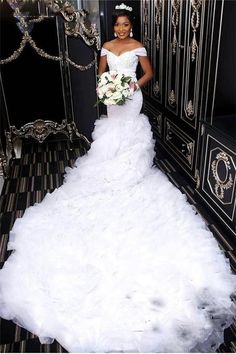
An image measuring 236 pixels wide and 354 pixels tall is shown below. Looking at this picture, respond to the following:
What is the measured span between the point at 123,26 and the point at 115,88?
618mm

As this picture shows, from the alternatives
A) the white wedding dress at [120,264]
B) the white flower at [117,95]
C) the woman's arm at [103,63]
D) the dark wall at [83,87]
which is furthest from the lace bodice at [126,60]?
the dark wall at [83,87]

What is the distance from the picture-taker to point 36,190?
3.46 m

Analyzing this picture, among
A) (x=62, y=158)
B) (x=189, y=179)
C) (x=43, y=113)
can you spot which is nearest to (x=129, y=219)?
(x=189, y=179)

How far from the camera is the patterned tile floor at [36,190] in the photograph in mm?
1927

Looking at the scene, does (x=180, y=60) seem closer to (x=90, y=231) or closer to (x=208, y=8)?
(x=208, y=8)

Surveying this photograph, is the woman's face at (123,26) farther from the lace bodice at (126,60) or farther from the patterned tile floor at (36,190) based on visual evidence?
the patterned tile floor at (36,190)

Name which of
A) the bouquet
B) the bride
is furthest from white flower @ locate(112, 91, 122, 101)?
the bride

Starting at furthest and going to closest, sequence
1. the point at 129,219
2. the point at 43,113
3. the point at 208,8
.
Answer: the point at 43,113 < the point at 129,219 < the point at 208,8

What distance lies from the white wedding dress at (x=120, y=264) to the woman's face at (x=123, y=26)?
0.69 ft

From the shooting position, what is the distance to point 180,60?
10.5 feet

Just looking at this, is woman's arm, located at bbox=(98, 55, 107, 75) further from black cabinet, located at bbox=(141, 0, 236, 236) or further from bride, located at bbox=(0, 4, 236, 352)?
black cabinet, located at bbox=(141, 0, 236, 236)

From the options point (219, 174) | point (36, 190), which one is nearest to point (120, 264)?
point (219, 174)

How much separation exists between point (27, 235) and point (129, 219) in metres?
0.88

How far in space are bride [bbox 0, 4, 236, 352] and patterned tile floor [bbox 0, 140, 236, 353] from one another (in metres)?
0.07
